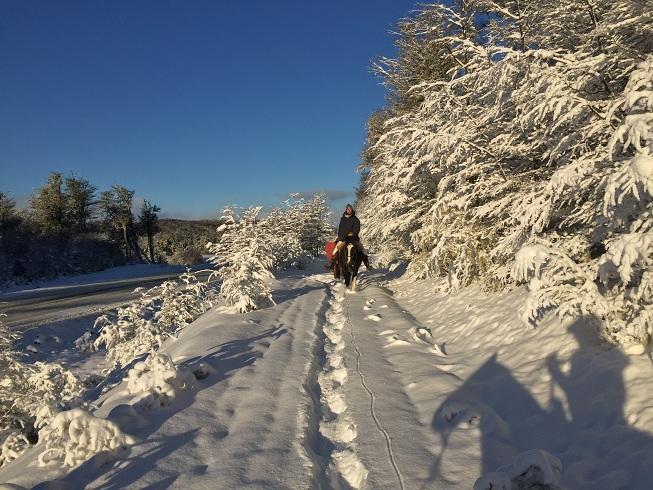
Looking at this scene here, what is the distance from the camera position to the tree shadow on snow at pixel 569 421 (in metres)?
3.05

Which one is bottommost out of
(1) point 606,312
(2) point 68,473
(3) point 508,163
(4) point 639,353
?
(2) point 68,473

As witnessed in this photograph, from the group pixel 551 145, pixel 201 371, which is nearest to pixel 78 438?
pixel 201 371

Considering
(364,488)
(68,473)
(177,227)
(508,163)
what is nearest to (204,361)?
(68,473)

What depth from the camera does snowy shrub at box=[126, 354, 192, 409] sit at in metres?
4.52

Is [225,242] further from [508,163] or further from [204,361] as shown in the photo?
[508,163]

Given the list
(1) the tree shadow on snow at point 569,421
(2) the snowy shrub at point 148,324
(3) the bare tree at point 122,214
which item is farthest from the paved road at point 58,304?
(3) the bare tree at point 122,214

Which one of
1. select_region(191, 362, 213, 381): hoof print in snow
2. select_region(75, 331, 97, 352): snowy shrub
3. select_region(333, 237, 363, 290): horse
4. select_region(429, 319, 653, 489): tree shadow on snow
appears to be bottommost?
select_region(75, 331, 97, 352): snowy shrub

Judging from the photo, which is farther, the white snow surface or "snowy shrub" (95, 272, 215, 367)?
"snowy shrub" (95, 272, 215, 367)

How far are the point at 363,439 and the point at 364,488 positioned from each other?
2.32 feet

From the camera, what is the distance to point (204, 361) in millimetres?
5930

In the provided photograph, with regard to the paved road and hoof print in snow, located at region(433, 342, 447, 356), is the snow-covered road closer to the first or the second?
the paved road

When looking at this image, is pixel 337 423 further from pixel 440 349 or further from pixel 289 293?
pixel 289 293

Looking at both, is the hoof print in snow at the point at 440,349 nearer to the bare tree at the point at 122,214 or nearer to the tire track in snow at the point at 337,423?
the tire track in snow at the point at 337,423

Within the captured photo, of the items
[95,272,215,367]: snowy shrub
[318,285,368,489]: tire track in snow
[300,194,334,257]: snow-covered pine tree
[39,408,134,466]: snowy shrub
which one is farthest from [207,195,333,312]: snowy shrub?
[300,194,334,257]: snow-covered pine tree
